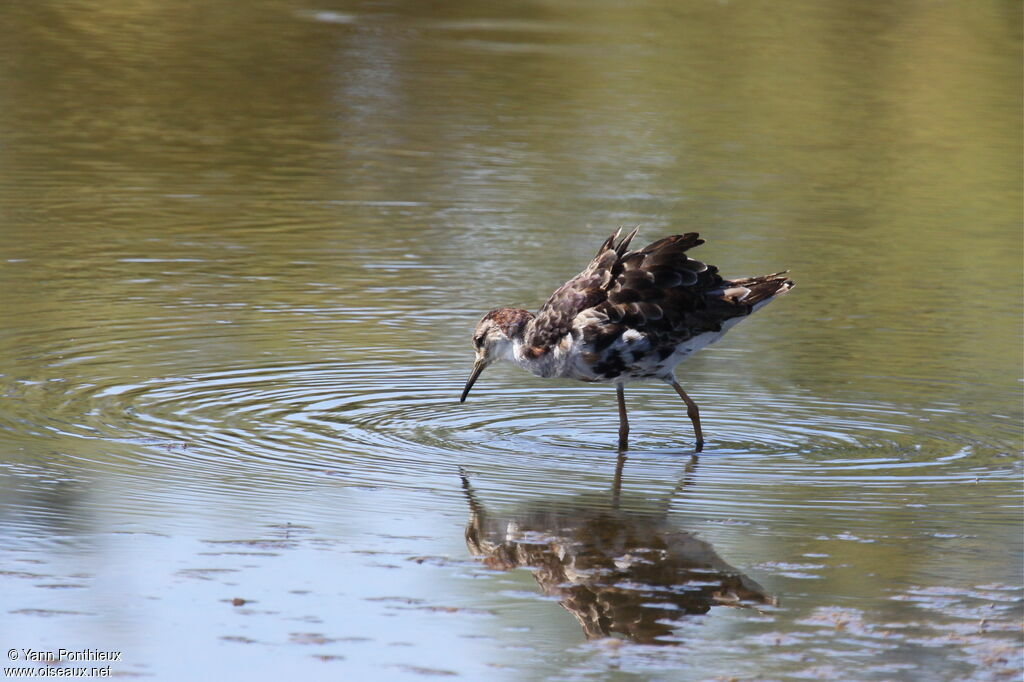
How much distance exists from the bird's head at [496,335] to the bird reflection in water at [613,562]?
6.34 ft

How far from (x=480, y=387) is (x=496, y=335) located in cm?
96

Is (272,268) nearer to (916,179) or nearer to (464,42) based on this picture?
(916,179)

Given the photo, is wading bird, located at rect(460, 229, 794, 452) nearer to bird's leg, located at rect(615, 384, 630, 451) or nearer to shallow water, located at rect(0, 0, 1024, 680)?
bird's leg, located at rect(615, 384, 630, 451)

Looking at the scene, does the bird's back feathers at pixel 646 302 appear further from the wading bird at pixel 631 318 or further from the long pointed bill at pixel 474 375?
the long pointed bill at pixel 474 375

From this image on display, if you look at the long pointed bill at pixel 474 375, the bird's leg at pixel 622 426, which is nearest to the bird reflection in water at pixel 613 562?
the bird's leg at pixel 622 426

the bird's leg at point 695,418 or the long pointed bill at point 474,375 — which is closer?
the bird's leg at point 695,418

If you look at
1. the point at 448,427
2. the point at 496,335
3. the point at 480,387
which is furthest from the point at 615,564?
the point at 480,387

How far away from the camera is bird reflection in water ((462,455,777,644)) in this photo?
7.09 meters

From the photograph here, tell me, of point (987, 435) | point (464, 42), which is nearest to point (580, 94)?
point (464, 42)

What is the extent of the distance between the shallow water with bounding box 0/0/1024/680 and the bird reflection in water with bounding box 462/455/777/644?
3 centimetres

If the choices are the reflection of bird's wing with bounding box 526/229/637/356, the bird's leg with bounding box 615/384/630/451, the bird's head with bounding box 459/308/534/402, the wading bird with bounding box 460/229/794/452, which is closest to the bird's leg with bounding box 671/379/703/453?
the wading bird with bounding box 460/229/794/452

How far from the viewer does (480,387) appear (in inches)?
459

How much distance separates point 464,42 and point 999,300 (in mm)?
17211

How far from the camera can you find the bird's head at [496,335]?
1070 centimetres
